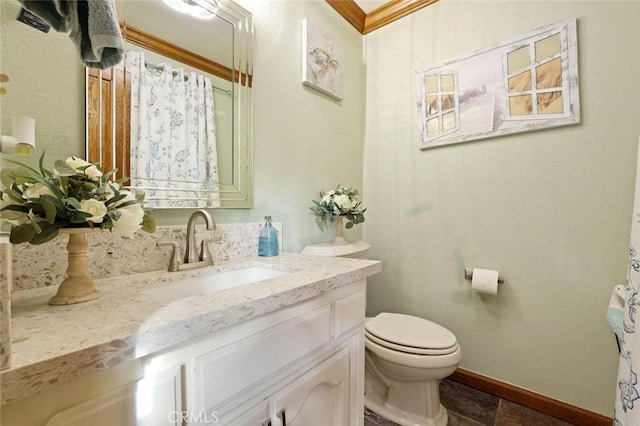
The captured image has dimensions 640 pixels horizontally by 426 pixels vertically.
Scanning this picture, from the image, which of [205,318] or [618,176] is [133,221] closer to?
[205,318]

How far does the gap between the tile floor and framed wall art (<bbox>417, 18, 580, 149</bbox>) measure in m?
1.47

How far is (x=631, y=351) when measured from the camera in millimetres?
742

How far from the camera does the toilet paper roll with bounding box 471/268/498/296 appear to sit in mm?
1396

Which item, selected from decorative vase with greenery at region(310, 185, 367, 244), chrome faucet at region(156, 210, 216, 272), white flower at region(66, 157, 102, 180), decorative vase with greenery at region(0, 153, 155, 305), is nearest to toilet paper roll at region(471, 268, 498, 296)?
decorative vase with greenery at region(310, 185, 367, 244)

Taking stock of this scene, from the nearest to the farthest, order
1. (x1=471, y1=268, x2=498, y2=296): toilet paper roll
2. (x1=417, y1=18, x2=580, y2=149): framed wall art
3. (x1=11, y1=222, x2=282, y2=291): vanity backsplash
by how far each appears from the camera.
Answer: (x1=11, y1=222, x2=282, y2=291): vanity backsplash, (x1=417, y1=18, x2=580, y2=149): framed wall art, (x1=471, y1=268, x2=498, y2=296): toilet paper roll

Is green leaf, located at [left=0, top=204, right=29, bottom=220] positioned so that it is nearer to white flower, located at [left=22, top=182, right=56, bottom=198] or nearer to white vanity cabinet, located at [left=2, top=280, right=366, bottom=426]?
white flower, located at [left=22, top=182, right=56, bottom=198]

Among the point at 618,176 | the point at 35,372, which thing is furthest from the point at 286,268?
the point at 618,176

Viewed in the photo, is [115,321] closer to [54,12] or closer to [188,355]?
[188,355]

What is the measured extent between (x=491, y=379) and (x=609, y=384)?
48 cm

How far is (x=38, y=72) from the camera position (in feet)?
2.36

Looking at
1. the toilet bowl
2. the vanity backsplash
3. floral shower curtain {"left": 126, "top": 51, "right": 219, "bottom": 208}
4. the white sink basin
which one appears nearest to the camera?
the vanity backsplash

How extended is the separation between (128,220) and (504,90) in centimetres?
181

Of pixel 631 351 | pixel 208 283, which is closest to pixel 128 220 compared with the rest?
pixel 208 283

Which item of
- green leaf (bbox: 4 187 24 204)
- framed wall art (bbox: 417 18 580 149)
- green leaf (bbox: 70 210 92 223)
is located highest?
framed wall art (bbox: 417 18 580 149)
